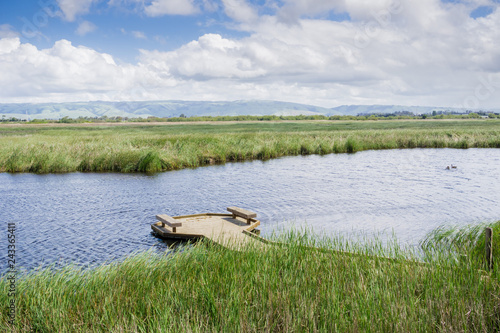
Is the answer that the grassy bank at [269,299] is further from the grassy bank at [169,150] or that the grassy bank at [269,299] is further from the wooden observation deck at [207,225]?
the grassy bank at [169,150]

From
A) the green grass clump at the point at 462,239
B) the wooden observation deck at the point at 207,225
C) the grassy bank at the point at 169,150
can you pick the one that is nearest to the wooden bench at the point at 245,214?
the wooden observation deck at the point at 207,225

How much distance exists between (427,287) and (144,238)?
Answer: 929cm

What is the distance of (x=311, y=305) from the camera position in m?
5.98

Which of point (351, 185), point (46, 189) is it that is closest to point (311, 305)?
point (351, 185)

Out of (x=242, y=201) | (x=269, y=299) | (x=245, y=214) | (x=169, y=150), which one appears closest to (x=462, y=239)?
(x=245, y=214)

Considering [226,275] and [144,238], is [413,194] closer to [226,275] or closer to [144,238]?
[144,238]

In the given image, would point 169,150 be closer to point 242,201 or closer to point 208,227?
point 242,201

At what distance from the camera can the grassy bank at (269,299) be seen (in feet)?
19.2

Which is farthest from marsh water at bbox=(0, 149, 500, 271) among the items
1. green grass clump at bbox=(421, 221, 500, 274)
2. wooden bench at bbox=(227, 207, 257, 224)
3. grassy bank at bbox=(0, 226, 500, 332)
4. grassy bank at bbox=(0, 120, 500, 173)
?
grassy bank at bbox=(0, 226, 500, 332)

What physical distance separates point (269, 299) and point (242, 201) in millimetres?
12937

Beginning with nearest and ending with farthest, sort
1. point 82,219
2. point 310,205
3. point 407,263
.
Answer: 1. point 407,263
2. point 82,219
3. point 310,205

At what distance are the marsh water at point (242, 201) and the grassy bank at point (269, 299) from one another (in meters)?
3.49

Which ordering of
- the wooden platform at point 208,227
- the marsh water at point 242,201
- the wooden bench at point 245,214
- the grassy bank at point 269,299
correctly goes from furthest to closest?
1. the wooden bench at point 245,214
2. the marsh water at point 242,201
3. the wooden platform at point 208,227
4. the grassy bank at point 269,299

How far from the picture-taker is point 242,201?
1930cm
